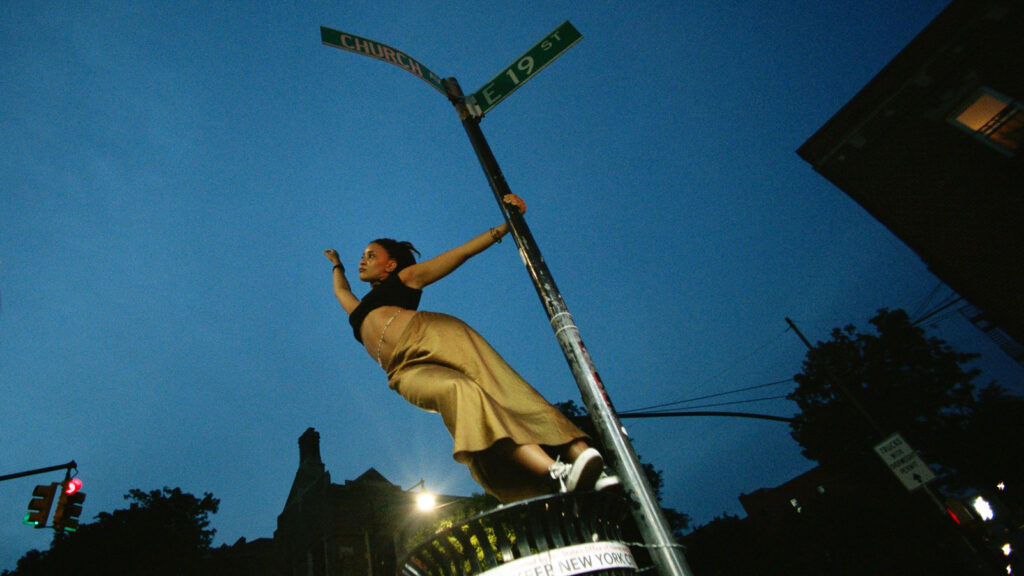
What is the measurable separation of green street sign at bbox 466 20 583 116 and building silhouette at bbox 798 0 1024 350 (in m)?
13.2

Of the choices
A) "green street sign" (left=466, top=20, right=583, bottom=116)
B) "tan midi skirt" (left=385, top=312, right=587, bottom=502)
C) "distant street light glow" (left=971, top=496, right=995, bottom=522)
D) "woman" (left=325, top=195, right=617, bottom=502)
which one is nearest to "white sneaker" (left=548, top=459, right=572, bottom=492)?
"woman" (left=325, top=195, right=617, bottom=502)

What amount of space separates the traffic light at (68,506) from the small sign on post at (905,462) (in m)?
20.9

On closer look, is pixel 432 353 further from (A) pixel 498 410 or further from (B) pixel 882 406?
(B) pixel 882 406

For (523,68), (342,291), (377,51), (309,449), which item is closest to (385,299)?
(342,291)

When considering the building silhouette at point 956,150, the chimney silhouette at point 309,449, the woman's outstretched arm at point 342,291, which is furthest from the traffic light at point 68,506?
the building silhouette at point 956,150

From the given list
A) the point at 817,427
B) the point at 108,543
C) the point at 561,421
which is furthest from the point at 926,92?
the point at 108,543

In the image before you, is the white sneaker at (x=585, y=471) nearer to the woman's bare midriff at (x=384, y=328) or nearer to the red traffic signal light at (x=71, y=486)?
the woman's bare midriff at (x=384, y=328)

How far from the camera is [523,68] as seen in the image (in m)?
3.67

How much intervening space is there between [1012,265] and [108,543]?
1468 inches

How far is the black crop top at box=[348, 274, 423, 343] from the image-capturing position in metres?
2.93

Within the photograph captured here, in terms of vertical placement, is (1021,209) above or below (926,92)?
below

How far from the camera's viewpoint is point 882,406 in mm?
23812

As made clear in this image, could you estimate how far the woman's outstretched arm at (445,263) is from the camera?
9.91ft

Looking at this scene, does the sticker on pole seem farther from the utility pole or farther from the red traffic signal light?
the red traffic signal light
